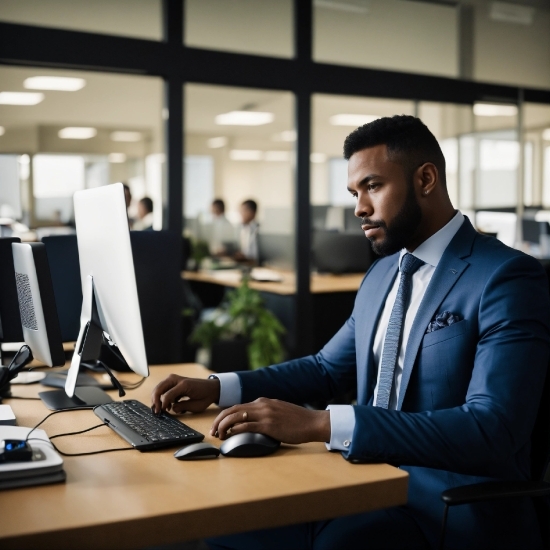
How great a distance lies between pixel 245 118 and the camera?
664cm

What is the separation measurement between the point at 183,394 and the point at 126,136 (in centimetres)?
665

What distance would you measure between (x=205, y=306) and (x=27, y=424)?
174 inches

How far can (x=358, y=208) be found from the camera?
66.9 inches

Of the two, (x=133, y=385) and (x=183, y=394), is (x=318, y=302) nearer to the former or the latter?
(x=133, y=385)

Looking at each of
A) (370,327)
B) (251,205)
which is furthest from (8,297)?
(251,205)

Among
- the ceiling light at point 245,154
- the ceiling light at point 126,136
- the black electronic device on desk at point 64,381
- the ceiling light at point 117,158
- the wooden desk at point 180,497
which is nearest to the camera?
the wooden desk at point 180,497

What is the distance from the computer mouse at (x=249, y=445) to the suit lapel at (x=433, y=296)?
352 mm

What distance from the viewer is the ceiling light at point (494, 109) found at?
5.68 meters

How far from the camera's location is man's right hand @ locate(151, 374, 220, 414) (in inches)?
65.8

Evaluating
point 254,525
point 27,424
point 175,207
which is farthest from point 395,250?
point 175,207

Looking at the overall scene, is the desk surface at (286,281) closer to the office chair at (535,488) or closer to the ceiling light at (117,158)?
the ceiling light at (117,158)

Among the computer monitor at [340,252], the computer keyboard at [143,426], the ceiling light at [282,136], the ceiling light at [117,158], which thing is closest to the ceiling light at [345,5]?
the computer monitor at [340,252]

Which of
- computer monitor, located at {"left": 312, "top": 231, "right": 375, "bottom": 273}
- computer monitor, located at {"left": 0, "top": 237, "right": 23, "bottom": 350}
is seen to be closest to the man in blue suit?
computer monitor, located at {"left": 0, "top": 237, "right": 23, "bottom": 350}

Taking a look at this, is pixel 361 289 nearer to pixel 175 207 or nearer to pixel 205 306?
pixel 175 207
